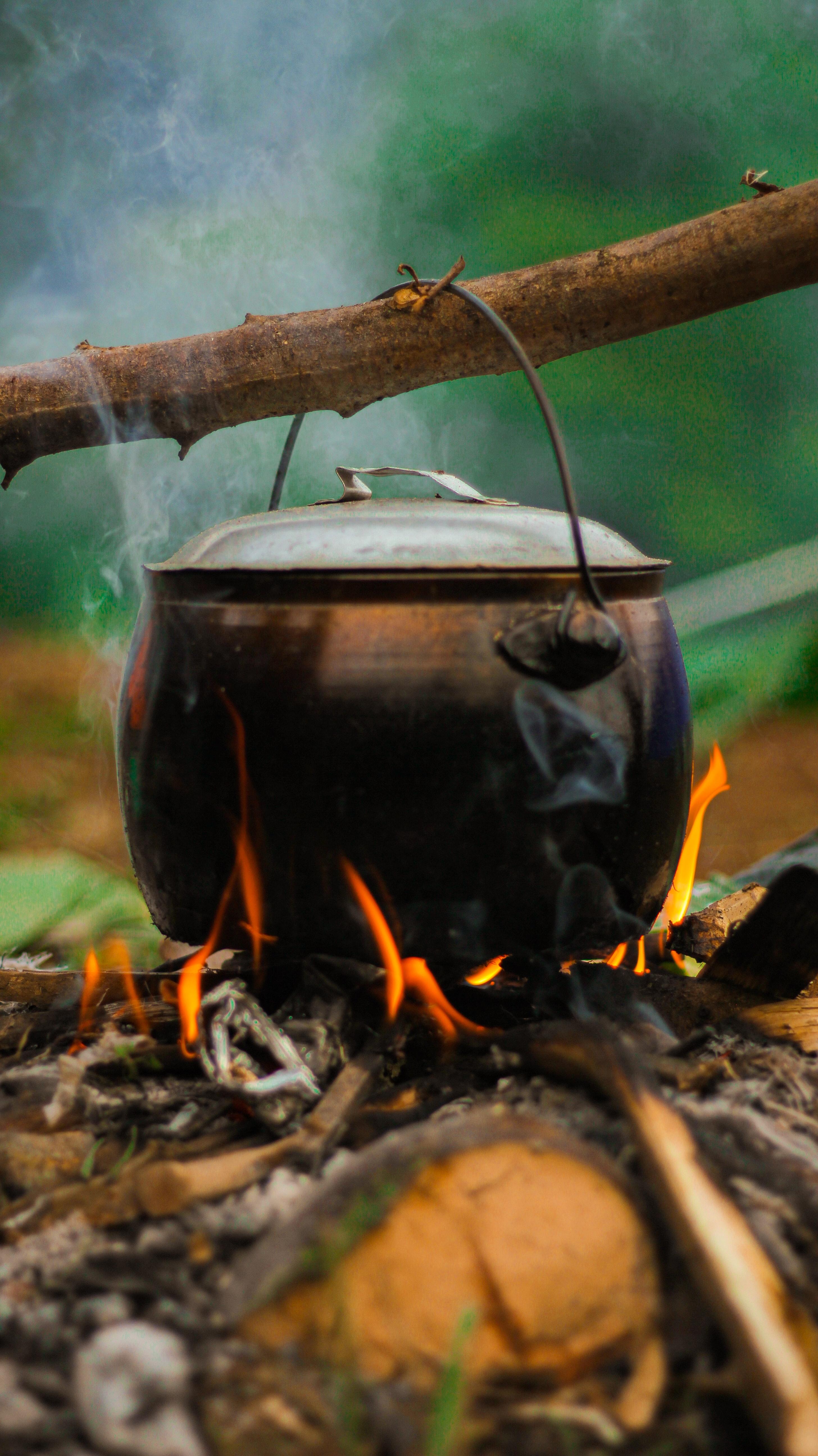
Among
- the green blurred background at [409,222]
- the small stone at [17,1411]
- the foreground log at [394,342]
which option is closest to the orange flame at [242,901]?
the small stone at [17,1411]

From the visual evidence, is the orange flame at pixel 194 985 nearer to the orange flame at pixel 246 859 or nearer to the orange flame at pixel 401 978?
the orange flame at pixel 246 859

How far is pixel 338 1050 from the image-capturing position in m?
1.55

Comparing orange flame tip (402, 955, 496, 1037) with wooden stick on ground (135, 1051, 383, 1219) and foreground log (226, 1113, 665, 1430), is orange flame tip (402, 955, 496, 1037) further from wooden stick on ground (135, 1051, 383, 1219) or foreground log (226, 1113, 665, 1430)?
foreground log (226, 1113, 665, 1430)

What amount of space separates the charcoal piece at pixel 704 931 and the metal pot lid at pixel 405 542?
2.81 ft

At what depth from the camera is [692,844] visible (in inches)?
82.4

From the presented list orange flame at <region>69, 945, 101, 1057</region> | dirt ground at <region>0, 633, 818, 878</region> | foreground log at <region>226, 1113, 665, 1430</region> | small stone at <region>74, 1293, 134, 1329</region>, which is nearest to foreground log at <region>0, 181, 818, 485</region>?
orange flame at <region>69, 945, 101, 1057</region>

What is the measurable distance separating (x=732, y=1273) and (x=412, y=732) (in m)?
0.79

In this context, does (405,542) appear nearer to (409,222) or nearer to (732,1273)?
(732,1273)

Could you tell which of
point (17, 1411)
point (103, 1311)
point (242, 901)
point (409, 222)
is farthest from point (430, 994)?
point (409, 222)

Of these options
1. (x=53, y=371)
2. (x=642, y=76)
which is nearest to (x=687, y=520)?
(x=642, y=76)

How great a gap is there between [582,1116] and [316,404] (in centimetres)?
167

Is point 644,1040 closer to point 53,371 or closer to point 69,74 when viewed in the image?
point 53,371

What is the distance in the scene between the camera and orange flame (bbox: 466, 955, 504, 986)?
5.54 feet

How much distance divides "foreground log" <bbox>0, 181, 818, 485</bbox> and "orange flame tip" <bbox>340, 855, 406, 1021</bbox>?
1.24 m
